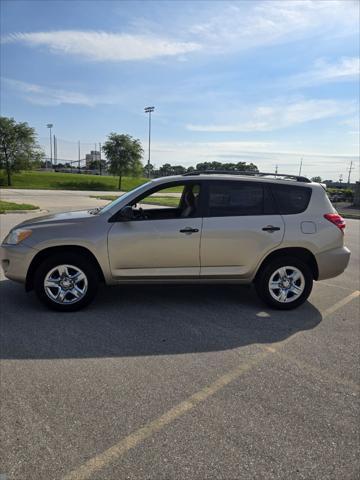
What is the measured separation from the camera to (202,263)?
4.65 metres

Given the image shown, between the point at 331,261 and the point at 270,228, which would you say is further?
the point at 331,261

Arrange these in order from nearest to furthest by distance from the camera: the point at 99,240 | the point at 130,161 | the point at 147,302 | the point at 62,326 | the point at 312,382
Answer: the point at 312,382 < the point at 62,326 < the point at 99,240 < the point at 147,302 < the point at 130,161

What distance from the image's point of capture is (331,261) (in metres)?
4.89

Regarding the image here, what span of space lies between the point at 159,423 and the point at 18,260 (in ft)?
9.19

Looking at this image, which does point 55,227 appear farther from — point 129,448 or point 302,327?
point 302,327

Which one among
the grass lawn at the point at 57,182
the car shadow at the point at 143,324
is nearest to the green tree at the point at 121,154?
the grass lawn at the point at 57,182

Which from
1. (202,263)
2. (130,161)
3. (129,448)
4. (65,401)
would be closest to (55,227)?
(202,263)

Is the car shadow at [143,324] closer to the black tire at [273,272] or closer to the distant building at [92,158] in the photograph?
the black tire at [273,272]

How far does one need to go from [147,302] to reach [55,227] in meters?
1.56

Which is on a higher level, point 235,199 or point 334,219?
point 235,199

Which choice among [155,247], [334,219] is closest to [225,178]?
[155,247]

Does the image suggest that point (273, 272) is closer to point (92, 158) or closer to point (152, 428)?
point (152, 428)

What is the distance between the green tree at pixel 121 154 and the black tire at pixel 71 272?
54.5 meters

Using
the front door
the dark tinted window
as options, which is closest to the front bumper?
the front door
